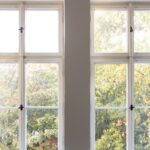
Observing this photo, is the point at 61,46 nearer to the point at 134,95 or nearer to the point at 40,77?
the point at 40,77

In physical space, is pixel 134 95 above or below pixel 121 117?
above

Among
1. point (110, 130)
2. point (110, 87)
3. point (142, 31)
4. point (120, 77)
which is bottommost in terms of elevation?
point (110, 130)

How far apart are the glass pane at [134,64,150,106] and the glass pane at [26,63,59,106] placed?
87 cm

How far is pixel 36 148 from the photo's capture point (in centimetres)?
293

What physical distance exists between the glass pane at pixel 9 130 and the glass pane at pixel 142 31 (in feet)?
5.04

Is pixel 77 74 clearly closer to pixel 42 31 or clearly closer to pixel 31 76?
pixel 31 76

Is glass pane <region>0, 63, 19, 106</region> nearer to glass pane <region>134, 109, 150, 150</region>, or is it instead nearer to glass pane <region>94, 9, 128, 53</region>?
glass pane <region>94, 9, 128, 53</region>

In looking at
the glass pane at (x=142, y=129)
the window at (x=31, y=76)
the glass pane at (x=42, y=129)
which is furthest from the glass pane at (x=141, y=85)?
the glass pane at (x=42, y=129)

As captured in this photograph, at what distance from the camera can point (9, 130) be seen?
2.94 meters

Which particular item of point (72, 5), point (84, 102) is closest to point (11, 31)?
point (72, 5)

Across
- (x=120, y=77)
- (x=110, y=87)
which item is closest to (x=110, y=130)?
(x=110, y=87)

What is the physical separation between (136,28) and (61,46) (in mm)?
850

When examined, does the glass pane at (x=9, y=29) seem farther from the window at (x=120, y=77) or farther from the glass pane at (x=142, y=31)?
the glass pane at (x=142, y=31)

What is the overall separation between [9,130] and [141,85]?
5.00ft
